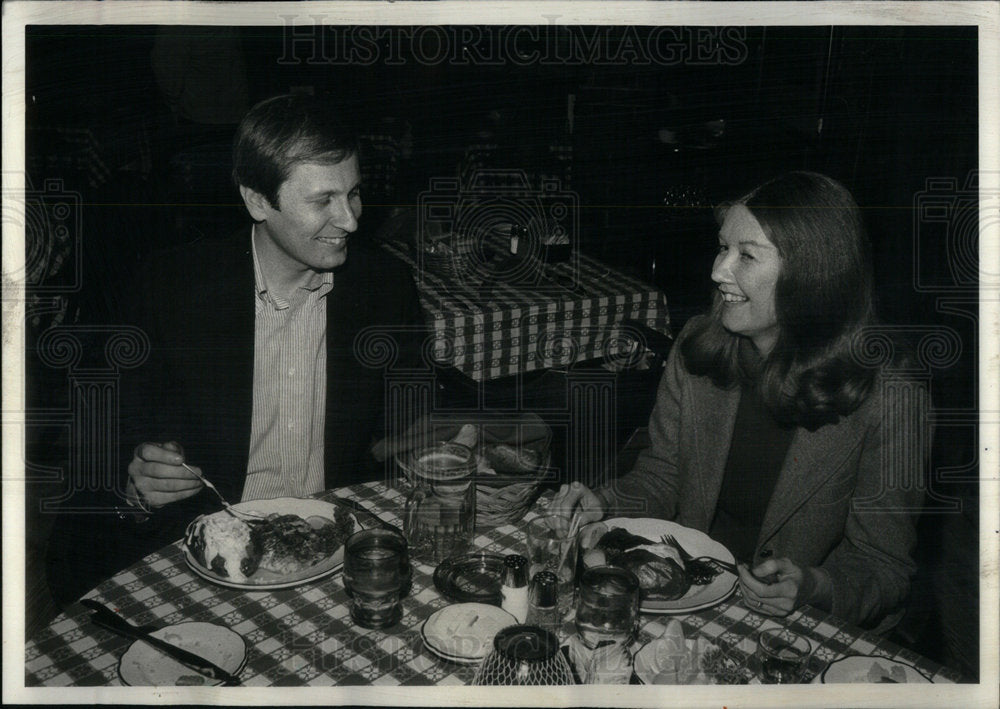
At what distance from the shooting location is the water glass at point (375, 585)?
3.23 ft

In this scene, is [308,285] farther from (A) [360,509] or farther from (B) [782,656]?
(B) [782,656]

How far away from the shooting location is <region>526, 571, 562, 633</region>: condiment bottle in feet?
3.31

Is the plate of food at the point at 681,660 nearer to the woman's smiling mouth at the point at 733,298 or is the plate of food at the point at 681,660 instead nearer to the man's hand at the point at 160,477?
the woman's smiling mouth at the point at 733,298

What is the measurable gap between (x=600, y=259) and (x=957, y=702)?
0.89 meters

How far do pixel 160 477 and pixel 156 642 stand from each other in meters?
0.35

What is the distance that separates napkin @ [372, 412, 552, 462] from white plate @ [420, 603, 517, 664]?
366 mm

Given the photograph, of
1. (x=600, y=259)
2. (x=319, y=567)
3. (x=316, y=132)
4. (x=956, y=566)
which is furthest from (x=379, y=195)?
(x=956, y=566)

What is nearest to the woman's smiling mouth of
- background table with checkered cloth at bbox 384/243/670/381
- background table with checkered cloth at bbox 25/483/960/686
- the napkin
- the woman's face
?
the woman's face

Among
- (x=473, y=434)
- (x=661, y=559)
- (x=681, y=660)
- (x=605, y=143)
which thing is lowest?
(x=681, y=660)

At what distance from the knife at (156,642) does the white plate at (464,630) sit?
25 cm

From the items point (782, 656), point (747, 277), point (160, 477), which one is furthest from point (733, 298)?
point (160, 477)

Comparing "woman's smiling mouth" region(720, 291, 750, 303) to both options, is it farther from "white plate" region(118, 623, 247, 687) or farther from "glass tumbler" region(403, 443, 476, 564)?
"white plate" region(118, 623, 247, 687)

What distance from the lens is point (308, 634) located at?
99 cm

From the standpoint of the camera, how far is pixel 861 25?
4.07 feet
